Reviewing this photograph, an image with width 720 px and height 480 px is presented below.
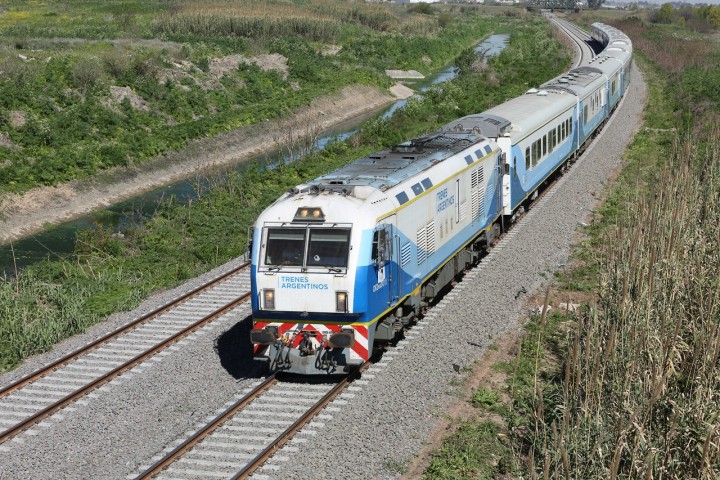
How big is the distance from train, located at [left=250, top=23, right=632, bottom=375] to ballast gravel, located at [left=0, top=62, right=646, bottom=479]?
0.80 m

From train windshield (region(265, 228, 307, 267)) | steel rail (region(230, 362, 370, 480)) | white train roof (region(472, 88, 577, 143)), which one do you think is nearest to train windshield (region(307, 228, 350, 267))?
train windshield (region(265, 228, 307, 267))

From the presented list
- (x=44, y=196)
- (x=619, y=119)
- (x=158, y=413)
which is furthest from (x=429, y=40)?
(x=158, y=413)

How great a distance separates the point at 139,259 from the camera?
27422 mm

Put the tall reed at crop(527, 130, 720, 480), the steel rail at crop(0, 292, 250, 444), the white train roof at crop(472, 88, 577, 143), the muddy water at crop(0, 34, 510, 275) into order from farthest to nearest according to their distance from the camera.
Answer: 1. the muddy water at crop(0, 34, 510, 275)
2. the white train roof at crop(472, 88, 577, 143)
3. the steel rail at crop(0, 292, 250, 444)
4. the tall reed at crop(527, 130, 720, 480)

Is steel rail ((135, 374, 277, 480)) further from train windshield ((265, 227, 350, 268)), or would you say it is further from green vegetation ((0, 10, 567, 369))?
green vegetation ((0, 10, 567, 369))

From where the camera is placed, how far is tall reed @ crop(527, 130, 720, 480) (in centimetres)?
1138

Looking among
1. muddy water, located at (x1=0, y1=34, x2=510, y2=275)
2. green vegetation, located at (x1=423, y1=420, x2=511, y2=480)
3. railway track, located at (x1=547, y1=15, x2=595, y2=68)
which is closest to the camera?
green vegetation, located at (x1=423, y1=420, x2=511, y2=480)

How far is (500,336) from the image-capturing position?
19.3 meters

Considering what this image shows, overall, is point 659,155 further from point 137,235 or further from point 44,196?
point 44,196

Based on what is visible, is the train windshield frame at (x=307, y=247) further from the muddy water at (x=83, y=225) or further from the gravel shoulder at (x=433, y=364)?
the muddy water at (x=83, y=225)

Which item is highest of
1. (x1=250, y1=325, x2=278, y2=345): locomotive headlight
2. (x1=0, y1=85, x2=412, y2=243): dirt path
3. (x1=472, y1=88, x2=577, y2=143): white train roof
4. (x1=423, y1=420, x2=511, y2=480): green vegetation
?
(x1=472, y1=88, x2=577, y2=143): white train roof

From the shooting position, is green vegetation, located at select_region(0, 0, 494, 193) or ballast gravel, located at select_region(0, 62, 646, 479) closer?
ballast gravel, located at select_region(0, 62, 646, 479)

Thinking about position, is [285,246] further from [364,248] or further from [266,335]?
[266,335]

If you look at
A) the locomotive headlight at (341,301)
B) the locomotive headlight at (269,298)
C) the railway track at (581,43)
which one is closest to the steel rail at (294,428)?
the locomotive headlight at (341,301)
